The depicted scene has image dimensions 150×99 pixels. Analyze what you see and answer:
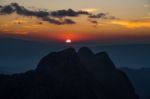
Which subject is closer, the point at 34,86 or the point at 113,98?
the point at 34,86

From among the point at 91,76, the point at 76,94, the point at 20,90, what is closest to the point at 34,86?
the point at 20,90

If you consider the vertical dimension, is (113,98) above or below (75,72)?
below

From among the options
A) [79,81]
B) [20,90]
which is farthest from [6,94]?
[79,81]

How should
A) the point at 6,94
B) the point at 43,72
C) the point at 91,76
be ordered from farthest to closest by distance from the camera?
the point at 91,76 < the point at 43,72 < the point at 6,94

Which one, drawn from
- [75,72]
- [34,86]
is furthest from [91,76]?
[34,86]

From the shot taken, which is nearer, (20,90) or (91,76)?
(20,90)

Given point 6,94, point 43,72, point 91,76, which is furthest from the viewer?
point 91,76

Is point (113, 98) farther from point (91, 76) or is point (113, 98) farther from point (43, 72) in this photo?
point (43, 72)

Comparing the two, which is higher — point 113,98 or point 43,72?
point 43,72

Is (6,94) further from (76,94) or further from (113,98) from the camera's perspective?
(113,98)
